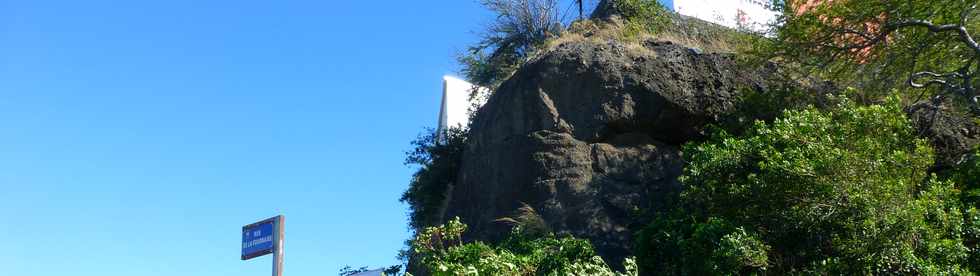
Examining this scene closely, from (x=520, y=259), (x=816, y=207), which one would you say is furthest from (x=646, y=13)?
(x=520, y=259)

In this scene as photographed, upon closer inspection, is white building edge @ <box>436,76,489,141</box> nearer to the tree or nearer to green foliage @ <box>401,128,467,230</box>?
green foliage @ <box>401,128,467,230</box>

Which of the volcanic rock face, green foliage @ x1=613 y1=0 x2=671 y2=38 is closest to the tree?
the volcanic rock face

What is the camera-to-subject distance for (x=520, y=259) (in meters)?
9.38

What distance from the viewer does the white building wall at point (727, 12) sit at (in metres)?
21.2

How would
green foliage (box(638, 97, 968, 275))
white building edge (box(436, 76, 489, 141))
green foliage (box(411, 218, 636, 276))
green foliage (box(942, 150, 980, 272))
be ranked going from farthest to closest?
white building edge (box(436, 76, 489, 141))
green foliage (box(942, 150, 980, 272))
green foliage (box(638, 97, 968, 275))
green foliage (box(411, 218, 636, 276))

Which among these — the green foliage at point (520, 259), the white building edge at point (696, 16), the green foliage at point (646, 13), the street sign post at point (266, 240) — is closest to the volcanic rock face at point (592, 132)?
the green foliage at point (520, 259)

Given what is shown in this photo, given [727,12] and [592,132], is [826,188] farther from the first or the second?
[727,12]

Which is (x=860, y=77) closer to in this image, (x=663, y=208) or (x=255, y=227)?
(x=663, y=208)

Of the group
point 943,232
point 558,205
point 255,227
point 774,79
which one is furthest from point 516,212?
point 943,232

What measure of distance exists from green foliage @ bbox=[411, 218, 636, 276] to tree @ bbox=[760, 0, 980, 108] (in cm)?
584

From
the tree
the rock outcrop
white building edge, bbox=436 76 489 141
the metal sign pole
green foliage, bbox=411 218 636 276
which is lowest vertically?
green foliage, bbox=411 218 636 276

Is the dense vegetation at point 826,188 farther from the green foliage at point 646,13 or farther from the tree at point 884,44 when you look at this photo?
the green foliage at point 646,13

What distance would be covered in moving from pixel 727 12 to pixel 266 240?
43.9 feet

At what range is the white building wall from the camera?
2125cm
